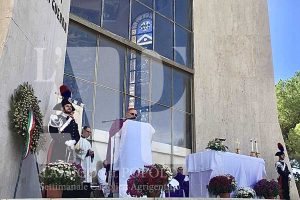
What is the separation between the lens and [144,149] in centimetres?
790

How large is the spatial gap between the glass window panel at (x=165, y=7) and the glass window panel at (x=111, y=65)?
307 centimetres

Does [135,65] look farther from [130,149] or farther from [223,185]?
[223,185]

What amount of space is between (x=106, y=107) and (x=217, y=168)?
429cm

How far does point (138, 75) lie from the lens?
13.8 metres

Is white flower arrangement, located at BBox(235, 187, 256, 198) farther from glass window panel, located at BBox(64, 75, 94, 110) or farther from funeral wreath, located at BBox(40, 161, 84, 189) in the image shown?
glass window panel, located at BBox(64, 75, 94, 110)

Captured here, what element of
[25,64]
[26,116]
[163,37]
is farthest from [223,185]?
[163,37]

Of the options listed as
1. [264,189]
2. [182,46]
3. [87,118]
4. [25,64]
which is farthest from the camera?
[182,46]

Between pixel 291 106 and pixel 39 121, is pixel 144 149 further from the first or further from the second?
pixel 291 106

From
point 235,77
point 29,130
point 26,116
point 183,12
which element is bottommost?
point 29,130

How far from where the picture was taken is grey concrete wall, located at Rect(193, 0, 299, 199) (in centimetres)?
1584

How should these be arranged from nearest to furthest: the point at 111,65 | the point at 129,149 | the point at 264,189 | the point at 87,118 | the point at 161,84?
the point at 129,149, the point at 264,189, the point at 87,118, the point at 111,65, the point at 161,84

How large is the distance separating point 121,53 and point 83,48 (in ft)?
5.67

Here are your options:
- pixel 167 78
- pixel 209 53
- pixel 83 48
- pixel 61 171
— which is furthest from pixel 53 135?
pixel 209 53

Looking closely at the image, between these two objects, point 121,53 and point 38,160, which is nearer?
point 38,160
